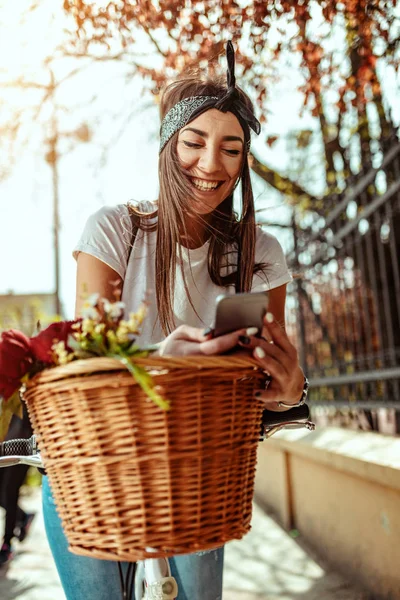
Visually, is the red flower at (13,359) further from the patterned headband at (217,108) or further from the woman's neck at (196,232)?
the patterned headband at (217,108)

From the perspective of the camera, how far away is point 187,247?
204 cm

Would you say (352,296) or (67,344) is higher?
→ (352,296)

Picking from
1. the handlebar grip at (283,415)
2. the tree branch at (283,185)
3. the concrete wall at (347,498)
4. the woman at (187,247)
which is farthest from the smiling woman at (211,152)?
the tree branch at (283,185)

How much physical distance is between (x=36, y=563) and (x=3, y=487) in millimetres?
656

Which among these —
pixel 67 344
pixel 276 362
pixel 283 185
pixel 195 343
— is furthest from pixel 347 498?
pixel 283 185

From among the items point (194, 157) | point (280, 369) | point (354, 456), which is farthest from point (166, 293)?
point (354, 456)

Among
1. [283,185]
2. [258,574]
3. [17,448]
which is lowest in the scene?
[258,574]

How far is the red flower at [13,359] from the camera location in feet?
4.24

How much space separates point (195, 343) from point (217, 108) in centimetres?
91

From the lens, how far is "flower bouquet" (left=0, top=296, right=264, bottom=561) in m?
1.24

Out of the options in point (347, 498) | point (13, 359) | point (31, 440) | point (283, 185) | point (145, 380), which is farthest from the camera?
point (283, 185)

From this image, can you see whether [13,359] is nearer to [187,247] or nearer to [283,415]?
[283,415]

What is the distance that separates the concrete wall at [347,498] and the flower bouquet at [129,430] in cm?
232

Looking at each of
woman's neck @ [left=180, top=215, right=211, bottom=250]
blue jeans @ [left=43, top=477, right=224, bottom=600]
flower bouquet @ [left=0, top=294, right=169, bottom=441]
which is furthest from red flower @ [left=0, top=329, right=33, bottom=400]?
woman's neck @ [left=180, top=215, right=211, bottom=250]
